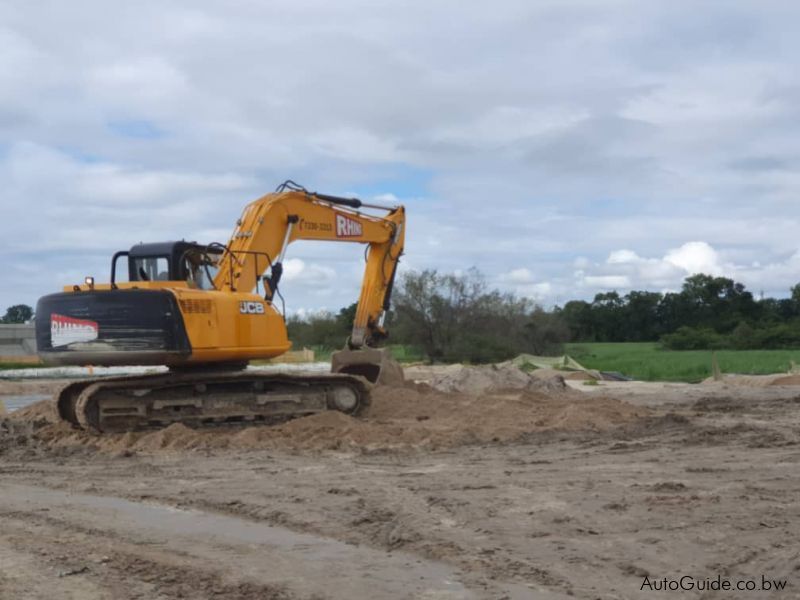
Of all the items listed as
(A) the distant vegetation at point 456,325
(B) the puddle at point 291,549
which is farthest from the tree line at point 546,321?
(B) the puddle at point 291,549

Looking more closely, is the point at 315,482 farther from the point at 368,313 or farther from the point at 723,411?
the point at 723,411

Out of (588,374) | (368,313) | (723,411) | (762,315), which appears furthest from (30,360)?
(762,315)

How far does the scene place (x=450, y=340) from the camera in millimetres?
45906

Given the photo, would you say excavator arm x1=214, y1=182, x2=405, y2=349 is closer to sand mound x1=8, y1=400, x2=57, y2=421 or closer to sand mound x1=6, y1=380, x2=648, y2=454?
sand mound x1=6, y1=380, x2=648, y2=454

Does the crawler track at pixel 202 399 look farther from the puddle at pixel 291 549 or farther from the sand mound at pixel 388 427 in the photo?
the puddle at pixel 291 549

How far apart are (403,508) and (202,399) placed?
21.9ft

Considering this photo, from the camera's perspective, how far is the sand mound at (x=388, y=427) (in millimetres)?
12656

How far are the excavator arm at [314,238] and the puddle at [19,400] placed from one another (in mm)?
8099

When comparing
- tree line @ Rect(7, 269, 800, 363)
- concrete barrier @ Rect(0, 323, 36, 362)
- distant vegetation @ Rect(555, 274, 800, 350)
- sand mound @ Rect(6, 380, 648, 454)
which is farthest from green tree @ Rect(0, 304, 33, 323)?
sand mound @ Rect(6, 380, 648, 454)

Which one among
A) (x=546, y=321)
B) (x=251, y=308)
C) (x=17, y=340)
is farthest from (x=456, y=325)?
(x=251, y=308)

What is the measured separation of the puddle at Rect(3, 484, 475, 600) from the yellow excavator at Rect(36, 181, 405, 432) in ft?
13.5

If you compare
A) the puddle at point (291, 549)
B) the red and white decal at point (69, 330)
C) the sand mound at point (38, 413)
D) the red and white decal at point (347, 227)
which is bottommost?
the puddle at point (291, 549)

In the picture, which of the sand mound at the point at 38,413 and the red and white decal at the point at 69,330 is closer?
the red and white decal at the point at 69,330

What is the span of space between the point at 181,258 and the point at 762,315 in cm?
7372
